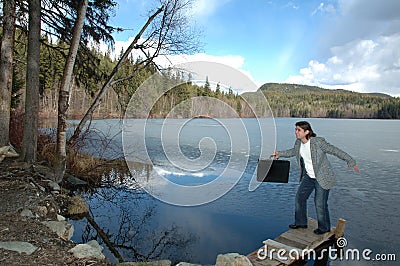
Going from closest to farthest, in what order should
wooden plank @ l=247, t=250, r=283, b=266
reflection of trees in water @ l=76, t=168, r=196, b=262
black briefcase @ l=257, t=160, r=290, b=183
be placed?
wooden plank @ l=247, t=250, r=283, b=266 < reflection of trees in water @ l=76, t=168, r=196, b=262 < black briefcase @ l=257, t=160, r=290, b=183

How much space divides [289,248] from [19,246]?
127 inches

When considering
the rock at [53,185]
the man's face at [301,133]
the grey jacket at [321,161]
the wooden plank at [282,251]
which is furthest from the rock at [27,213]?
the grey jacket at [321,161]

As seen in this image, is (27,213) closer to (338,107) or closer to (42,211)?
(42,211)

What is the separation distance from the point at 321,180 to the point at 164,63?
18.4ft

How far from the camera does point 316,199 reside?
4520 mm

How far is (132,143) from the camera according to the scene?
529 inches

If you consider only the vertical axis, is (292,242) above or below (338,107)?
below

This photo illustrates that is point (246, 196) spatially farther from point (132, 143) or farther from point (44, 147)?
point (132, 143)

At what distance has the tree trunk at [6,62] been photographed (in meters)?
6.16

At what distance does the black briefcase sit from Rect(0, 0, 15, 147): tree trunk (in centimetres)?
547

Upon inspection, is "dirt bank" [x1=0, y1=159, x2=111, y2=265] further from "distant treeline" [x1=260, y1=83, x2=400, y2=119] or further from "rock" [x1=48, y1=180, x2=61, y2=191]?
"distant treeline" [x1=260, y1=83, x2=400, y2=119]

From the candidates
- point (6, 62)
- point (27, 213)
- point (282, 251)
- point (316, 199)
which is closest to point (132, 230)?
point (27, 213)

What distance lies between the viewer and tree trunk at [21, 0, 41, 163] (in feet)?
19.5

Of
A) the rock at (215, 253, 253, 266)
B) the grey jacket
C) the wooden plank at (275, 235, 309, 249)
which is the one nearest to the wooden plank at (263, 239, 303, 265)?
the wooden plank at (275, 235, 309, 249)
